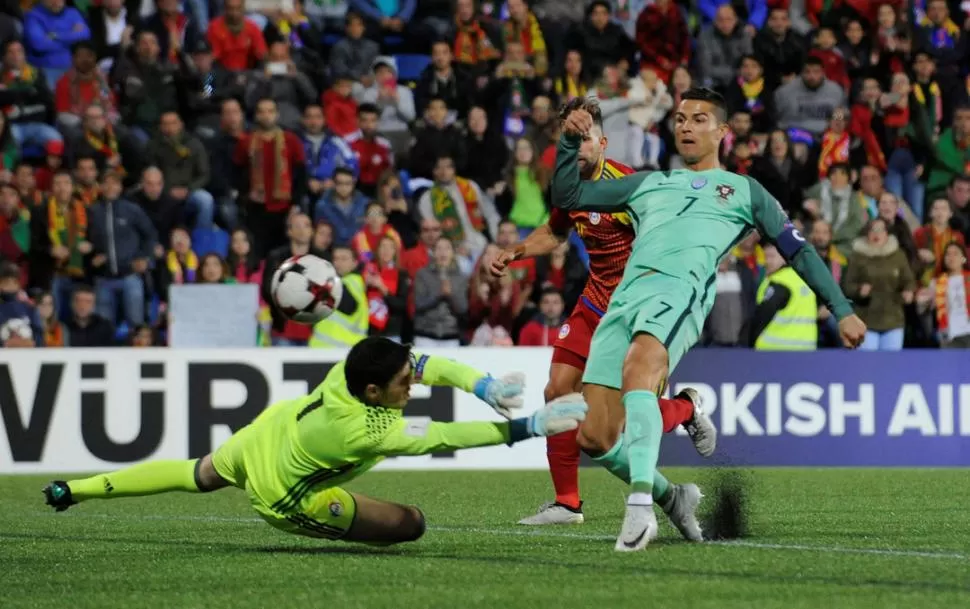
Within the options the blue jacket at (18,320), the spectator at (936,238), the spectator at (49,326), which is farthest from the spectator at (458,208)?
the spectator at (936,238)

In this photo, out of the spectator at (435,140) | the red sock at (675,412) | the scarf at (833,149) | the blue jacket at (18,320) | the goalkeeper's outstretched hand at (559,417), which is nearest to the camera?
the goalkeeper's outstretched hand at (559,417)

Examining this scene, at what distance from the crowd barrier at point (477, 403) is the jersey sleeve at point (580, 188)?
6.91 metres

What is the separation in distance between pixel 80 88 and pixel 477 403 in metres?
5.72

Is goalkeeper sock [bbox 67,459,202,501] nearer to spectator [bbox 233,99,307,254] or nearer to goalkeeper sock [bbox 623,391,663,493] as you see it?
goalkeeper sock [bbox 623,391,663,493]

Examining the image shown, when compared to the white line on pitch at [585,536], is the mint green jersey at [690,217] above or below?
above

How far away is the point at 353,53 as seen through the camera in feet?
61.6

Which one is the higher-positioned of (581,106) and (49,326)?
(581,106)

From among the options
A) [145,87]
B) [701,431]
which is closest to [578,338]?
[701,431]

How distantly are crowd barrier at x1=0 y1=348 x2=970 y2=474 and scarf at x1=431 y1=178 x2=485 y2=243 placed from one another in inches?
96.2

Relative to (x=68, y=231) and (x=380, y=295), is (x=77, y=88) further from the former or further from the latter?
(x=380, y=295)

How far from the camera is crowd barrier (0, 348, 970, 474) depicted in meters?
14.7

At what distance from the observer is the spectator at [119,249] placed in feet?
54.2

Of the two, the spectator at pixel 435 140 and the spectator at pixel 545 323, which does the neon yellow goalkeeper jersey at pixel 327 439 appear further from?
the spectator at pixel 435 140

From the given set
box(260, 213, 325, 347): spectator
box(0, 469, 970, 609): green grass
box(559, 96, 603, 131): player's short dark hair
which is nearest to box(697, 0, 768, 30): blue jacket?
box(260, 213, 325, 347): spectator
